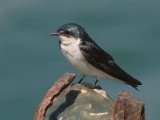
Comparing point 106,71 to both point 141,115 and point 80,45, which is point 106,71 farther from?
point 141,115

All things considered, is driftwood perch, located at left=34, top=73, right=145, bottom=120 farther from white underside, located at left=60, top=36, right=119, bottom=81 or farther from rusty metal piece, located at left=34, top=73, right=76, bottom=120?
white underside, located at left=60, top=36, right=119, bottom=81

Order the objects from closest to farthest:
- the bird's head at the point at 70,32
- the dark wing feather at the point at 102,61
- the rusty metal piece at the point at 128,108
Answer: the rusty metal piece at the point at 128,108, the bird's head at the point at 70,32, the dark wing feather at the point at 102,61

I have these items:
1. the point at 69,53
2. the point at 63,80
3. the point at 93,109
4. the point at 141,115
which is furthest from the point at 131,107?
the point at 69,53

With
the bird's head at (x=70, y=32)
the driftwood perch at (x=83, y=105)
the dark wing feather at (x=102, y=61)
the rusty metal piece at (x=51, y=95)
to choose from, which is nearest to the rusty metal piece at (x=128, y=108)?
the driftwood perch at (x=83, y=105)

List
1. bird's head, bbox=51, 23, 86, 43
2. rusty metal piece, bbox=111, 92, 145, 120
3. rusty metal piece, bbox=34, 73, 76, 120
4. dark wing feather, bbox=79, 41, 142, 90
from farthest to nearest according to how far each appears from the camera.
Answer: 1. dark wing feather, bbox=79, 41, 142, 90
2. bird's head, bbox=51, 23, 86, 43
3. rusty metal piece, bbox=34, 73, 76, 120
4. rusty metal piece, bbox=111, 92, 145, 120

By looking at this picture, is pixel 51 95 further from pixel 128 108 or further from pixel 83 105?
pixel 128 108

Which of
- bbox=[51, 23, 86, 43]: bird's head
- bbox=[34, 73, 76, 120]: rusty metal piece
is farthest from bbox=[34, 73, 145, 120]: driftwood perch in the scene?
bbox=[51, 23, 86, 43]: bird's head

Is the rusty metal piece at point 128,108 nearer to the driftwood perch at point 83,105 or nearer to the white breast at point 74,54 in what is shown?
the driftwood perch at point 83,105
